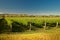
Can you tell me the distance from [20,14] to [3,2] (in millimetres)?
227

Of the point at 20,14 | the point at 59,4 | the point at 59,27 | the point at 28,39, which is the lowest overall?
the point at 28,39

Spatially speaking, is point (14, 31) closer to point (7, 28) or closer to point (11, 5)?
point (7, 28)

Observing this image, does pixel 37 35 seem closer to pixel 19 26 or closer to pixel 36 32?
pixel 36 32

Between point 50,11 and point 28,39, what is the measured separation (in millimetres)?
419

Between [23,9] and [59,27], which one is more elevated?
[23,9]

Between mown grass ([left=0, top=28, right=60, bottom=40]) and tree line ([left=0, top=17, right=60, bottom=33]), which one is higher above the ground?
tree line ([left=0, top=17, right=60, bottom=33])

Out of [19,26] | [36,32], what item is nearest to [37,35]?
[36,32]

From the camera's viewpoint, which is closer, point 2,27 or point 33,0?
point 2,27

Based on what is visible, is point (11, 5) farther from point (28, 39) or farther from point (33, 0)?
point (28, 39)

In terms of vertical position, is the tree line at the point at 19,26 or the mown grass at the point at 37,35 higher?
the tree line at the point at 19,26

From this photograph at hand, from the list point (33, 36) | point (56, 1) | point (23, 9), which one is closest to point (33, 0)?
point (23, 9)

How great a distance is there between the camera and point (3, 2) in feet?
5.71

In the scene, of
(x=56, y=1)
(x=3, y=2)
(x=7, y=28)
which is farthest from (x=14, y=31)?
(x=56, y=1)

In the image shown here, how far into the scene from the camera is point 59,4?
6.02ft
